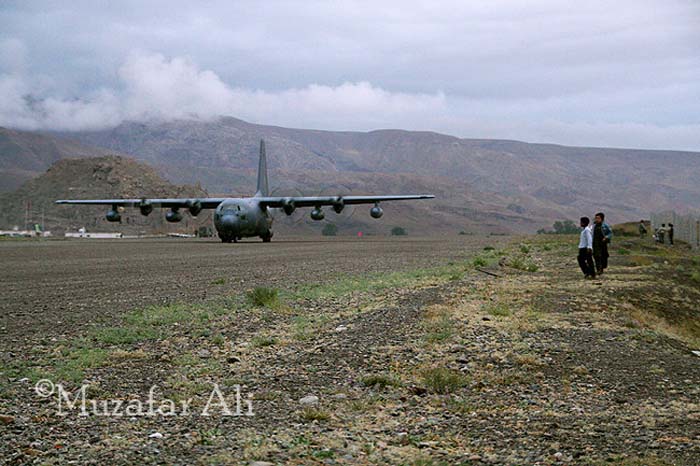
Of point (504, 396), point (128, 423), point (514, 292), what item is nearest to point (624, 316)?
point (514, 292)

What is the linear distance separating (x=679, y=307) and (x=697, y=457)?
1236 centimetres

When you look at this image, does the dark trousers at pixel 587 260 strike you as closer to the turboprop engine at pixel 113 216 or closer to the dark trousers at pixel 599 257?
the dark trousers at pixel 599 257

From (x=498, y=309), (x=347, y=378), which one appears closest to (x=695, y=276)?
(x=498, y=309)

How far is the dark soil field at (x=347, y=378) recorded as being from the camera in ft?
17.8

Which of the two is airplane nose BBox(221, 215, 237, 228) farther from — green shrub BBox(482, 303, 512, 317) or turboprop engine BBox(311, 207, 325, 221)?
green shrub BBox(482, 303, 512, 317)

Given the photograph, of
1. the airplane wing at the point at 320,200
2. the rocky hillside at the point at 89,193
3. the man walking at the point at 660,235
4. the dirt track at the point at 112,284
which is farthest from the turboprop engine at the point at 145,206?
the rocky hillside at the point at 89,193

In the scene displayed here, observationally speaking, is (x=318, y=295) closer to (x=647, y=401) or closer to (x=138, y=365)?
(x=138, y=365)

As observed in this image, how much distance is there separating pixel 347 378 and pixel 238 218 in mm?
39814

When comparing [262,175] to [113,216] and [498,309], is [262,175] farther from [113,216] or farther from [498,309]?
[498,309]

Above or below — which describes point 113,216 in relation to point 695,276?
above

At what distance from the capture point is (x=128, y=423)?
5.94m

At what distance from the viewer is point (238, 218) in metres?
46.9

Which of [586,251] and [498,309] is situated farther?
[586,251]

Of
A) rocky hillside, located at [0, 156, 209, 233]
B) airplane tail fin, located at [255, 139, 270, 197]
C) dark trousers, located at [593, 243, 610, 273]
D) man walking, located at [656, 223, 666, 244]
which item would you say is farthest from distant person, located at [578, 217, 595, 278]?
rocky hillside, located at [0, 156, 209, 233]
